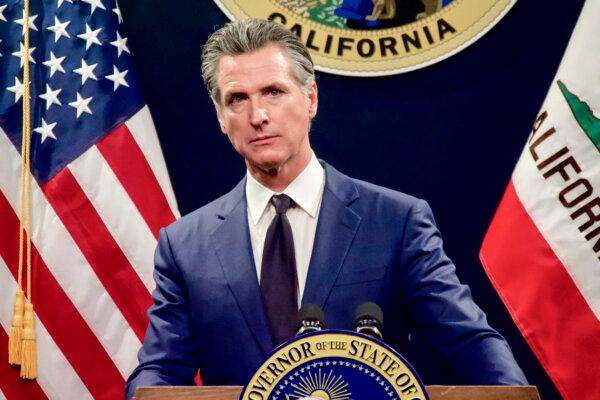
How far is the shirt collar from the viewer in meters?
2.05

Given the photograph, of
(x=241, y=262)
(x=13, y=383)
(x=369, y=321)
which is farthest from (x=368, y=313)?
(x=13, y=383)

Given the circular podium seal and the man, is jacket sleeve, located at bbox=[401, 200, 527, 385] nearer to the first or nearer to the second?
the man

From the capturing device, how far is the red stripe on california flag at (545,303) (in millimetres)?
2455

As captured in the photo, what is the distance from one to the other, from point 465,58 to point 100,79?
1190 millimetres

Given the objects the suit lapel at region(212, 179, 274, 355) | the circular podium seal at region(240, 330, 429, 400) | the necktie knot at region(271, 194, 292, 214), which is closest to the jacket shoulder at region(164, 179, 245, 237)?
the suit lapel at region(212, 179, 274, 355)

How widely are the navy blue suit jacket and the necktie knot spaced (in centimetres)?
8

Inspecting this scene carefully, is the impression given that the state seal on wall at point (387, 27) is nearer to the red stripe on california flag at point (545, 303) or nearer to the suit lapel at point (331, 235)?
the red stripe on california flag at point (545, 303)

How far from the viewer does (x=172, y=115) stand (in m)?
3.19

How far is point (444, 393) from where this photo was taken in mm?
1431

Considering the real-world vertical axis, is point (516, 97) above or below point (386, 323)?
above

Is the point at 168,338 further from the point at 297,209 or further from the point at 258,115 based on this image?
the point at 258,115

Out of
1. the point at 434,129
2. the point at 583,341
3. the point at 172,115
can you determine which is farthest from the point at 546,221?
the point at 172,115

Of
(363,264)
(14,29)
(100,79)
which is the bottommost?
(363,264)

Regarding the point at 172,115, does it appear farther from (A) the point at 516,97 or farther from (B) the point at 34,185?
(A) the point at 516,97
